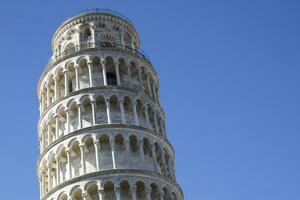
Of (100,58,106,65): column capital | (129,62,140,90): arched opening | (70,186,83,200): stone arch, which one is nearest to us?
Result: (70,186,83,200): stone arch

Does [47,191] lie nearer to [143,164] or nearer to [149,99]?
[143,164]

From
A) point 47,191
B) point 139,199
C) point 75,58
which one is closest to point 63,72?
point 75,58

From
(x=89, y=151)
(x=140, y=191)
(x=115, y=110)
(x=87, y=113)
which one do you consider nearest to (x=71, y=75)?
(x=87, y=113)

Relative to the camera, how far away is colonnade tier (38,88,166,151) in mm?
37844

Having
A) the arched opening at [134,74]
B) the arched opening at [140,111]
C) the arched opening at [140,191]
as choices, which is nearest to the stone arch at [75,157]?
the arched opening at [140,191]

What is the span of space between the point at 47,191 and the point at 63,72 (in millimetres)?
8405

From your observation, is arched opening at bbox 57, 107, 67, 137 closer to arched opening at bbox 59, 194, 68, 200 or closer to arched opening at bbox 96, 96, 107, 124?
arched opening at bbox 96, 96, 107, 124

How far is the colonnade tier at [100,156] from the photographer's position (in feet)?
118

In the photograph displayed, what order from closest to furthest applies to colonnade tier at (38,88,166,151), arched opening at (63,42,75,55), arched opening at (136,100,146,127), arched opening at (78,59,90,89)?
1. colonnade tier at (38,88,166,151)
2. arched opening at (136,100,146,127)
3. arched opening at (78,59,90,89)
4. arched opening at (63,42,75,55)

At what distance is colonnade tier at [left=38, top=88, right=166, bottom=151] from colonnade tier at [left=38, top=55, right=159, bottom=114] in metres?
0.91

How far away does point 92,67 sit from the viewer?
4053 centimetres

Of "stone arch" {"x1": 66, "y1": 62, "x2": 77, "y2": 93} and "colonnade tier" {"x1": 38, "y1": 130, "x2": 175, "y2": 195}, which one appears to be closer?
"colonnade tier" {"x1": 38, "y1": 130, "x2": 175, "y2": 195}

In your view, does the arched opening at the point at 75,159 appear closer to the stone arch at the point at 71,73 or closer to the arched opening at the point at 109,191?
the arched opening at the point at 109,191

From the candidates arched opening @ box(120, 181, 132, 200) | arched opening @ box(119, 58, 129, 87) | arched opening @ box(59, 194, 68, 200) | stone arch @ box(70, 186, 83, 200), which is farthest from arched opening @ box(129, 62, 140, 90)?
arched opening @ box(59, 194, 68, 200)
